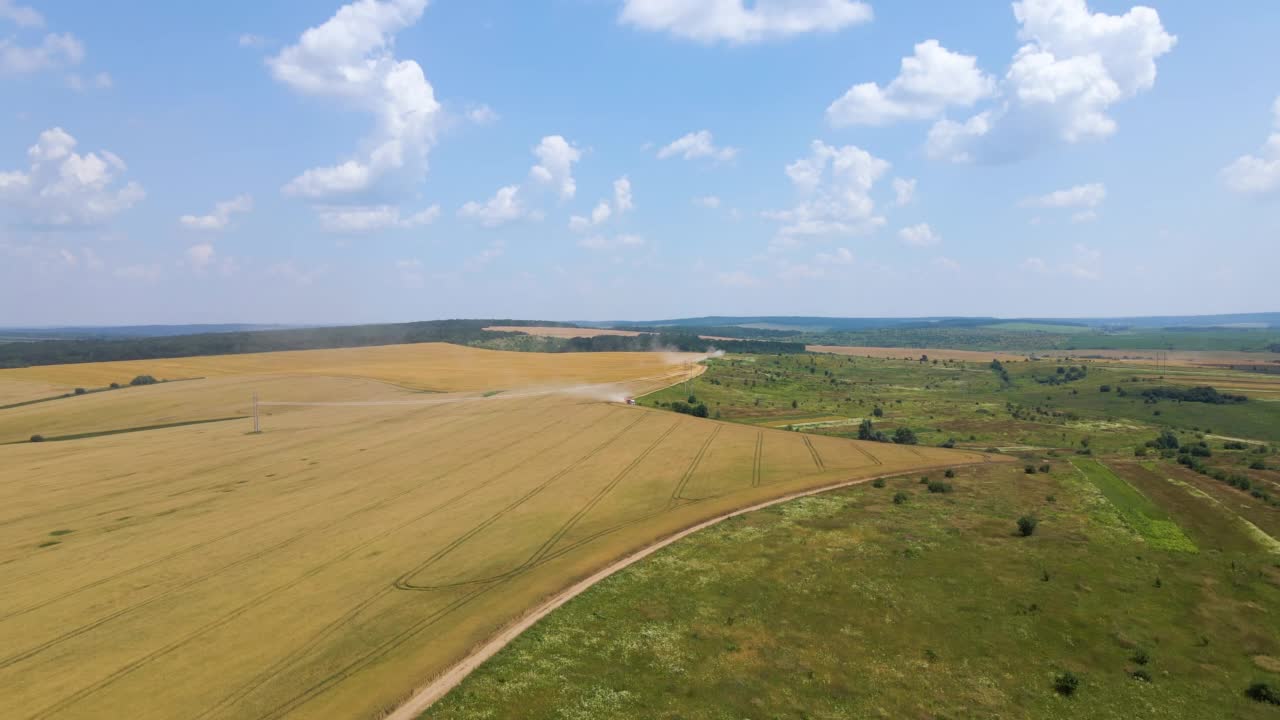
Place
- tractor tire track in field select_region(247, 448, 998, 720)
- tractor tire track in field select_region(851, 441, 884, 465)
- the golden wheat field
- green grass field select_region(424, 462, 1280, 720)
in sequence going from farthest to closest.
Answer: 1. tractor tire track in field select_region(851, 441, 884, 465)
2. the golden wheat field
3. green grass field select_region(424, 462, 1280, 720)
4. tractor tire track in field select_region(247, 448, 998, 720)

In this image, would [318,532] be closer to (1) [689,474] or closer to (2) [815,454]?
(1) [689,474]

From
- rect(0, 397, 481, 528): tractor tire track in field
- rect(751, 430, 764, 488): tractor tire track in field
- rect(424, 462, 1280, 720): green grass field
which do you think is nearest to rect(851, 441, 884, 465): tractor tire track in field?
rect(751, 430, 764, 488): tractor tire track in field

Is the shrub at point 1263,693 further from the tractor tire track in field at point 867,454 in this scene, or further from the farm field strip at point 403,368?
the farm field strip at point 403,368

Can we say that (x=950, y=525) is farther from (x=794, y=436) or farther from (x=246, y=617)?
(x=246, y=617)

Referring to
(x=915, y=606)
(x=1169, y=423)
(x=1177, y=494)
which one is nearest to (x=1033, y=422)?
(x=1169, y=423)

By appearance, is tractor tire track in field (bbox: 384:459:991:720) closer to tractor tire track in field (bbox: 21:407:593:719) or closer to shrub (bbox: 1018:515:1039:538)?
tractor tire track in field (bbox: 21:407:593:719)

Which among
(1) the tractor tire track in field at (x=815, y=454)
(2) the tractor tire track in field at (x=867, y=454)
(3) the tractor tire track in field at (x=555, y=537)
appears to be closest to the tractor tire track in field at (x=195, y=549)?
(3) the tractor tire track in field at (x=555, y=537)
